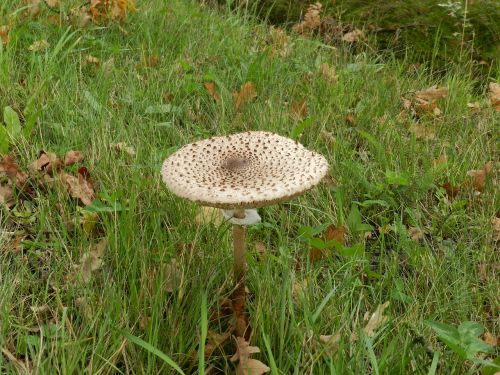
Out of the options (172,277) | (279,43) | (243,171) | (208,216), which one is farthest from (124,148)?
(279,43)

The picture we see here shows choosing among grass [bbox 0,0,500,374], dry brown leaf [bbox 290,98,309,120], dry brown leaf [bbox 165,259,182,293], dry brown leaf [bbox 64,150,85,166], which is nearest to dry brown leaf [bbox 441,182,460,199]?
grass [bbox 0,0,500,374]

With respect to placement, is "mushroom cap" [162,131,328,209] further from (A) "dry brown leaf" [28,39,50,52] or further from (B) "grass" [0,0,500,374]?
(A) "dry brown leaf" [28,39,50,52]

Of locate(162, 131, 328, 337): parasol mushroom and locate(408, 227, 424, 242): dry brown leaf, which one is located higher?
locate(162, 131, 328, 337): parasol mushroom

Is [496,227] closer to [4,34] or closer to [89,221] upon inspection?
[89,221]

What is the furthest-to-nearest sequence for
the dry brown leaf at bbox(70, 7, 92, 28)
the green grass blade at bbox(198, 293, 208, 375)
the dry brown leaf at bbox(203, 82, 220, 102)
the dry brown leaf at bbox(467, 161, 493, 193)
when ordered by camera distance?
the dry brown leaf at bbox(70, 7, 92, 28) → the dry brown leaf at bbox(203, 82, 220, 102) → the dry brown leaf at bbox(467, 161, 493, 193) → the green grass blade at bbox(198, 293, 208, 375)

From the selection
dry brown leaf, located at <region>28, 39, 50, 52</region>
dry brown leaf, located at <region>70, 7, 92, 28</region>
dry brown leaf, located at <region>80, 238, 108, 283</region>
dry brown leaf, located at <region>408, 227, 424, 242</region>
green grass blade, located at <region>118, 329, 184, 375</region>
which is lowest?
dry brown leaf, located at <region>408, 227, 424, 242</region>

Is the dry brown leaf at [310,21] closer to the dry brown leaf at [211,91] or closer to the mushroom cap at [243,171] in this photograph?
the dry brown leaf at [211,91]

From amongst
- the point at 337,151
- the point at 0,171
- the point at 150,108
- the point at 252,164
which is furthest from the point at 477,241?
the point at 0,171
